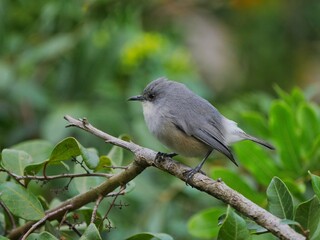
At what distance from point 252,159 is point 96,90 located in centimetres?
205

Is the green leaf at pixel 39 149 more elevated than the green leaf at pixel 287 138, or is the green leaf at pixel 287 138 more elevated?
the green leaf at pixel 287 138

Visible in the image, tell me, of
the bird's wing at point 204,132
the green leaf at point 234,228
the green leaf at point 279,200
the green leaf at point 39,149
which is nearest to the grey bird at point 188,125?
the bird's wing at point 204,132

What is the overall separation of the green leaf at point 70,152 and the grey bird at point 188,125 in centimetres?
96

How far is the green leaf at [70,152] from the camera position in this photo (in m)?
2.17

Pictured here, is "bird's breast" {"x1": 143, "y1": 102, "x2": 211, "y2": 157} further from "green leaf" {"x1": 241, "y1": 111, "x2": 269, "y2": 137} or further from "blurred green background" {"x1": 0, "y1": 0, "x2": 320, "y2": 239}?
"blurred green background" {"x1": 0, "y1": 0, "x2": 320, "y2": 239}

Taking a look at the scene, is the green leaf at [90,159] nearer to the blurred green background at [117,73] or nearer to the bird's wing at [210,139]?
the bird's wing at [210,139]

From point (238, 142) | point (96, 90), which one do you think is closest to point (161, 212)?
point (238, 142)

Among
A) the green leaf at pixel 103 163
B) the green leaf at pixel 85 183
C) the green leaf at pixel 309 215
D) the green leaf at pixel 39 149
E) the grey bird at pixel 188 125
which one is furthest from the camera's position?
the grey bird at pixel 188 125

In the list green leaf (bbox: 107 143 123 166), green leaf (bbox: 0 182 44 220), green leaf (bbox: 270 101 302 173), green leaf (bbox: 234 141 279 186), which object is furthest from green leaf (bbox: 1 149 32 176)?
green leaf (bbox: 270 101 302 173)

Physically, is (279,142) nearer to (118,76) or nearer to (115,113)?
(115,113)

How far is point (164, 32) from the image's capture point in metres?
6.09

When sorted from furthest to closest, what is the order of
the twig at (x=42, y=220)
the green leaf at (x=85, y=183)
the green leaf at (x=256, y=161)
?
1. the green leaf at (x=256, y=161)
2. the green leaf at (x=85, y=183)
3. the twig at (x=42, y=220)

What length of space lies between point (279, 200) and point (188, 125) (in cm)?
133

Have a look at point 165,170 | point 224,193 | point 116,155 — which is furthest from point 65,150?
point 224,193
